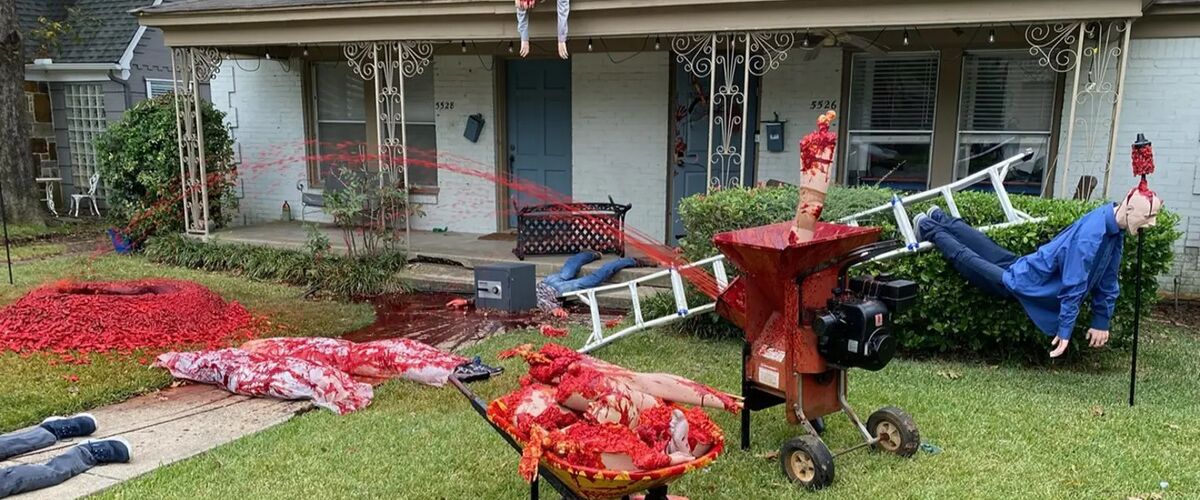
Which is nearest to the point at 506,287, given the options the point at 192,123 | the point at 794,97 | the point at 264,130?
the point at 794,97

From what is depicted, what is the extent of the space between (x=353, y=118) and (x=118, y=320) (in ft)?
18.0

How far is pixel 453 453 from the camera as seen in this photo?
3.81 metres

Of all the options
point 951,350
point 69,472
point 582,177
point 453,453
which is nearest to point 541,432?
point 453,453

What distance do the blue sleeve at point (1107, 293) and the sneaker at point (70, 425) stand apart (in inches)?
211

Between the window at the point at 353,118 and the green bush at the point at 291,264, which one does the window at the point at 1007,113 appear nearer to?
the green bush at the point at 291,264

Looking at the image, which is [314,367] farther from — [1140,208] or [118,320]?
[1140,208]

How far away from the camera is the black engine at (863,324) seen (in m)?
3.25

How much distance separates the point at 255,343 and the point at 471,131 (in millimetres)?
5234

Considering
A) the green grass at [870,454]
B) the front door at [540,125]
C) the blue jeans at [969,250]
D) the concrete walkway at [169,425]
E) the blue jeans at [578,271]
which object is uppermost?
the front door at [540,125]

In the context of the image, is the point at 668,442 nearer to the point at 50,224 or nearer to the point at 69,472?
the point at 69,472

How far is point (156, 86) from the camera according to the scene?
13281 millimetres

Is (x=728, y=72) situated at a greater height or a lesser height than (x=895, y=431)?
greater

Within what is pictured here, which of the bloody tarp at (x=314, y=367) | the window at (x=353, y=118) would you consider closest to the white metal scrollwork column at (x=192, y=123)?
the window at (x=353, y=118)

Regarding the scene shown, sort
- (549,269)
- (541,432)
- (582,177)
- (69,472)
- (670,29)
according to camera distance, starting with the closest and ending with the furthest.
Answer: (541,432), (69,472), (670,29), (549,269), (582,177)
